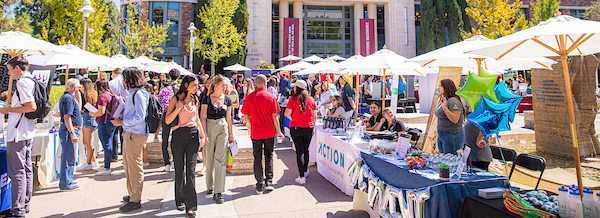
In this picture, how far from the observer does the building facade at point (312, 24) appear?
30.3 m

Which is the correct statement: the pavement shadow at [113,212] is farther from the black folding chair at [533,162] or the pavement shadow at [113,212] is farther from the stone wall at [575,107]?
the stone wall at [575,107]

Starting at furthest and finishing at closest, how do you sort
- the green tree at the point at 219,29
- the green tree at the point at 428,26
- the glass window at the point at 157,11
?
1. the glass window at the point at 157,11
2. the green tree at the point at 428,26
3. the green tree at the point at 219,29

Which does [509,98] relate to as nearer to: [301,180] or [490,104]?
[490,104]

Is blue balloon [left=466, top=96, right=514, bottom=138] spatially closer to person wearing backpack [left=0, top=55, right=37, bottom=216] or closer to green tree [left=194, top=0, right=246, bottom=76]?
person wearing backpack [left=0, top=55, right=37, bottom=216]

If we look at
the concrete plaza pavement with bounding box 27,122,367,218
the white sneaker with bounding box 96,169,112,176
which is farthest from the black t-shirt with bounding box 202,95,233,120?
the white sneaker with bounding box 96,169,112,176

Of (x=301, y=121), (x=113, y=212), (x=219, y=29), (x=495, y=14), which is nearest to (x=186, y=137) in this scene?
(x=113, y=212)

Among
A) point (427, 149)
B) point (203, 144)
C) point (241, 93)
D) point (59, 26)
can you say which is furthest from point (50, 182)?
point (59, 26)

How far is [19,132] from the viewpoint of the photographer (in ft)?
13.0

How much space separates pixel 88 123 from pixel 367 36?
2929cm

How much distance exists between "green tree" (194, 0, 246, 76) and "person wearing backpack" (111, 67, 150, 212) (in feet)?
72.0

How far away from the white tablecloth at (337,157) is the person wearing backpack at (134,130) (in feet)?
9.08

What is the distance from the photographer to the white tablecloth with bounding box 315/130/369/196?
4.89 metres

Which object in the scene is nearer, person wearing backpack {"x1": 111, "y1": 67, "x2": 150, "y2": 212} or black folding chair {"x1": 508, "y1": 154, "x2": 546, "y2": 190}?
black folding chair {"x1": 508, "y1": 154, "x2": 546, "y2": 190}

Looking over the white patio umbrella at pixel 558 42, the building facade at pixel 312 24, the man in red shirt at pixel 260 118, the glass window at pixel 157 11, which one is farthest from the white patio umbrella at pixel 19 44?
the glass window at pixel 157 11
